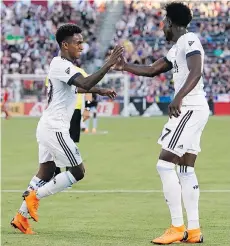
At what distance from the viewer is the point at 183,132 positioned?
8547 mm

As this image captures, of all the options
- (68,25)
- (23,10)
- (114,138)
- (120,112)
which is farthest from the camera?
(23,10)

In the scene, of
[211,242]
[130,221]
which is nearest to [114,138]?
[130,221]

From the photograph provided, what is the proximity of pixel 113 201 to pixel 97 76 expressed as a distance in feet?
11.8

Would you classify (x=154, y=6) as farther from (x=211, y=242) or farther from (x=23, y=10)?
(x=211, y=242)

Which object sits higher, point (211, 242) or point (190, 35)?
point (190, 35)

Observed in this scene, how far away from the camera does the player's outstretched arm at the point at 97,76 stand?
871 centimetres

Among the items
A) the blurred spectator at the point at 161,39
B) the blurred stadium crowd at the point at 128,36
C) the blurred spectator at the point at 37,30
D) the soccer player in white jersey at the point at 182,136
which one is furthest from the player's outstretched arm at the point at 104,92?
the blurred spectator at the point at 37,30

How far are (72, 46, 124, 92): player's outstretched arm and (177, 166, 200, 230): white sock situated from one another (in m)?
1.31

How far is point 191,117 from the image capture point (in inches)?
339

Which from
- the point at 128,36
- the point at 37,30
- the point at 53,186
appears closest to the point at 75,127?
the point at 53,186

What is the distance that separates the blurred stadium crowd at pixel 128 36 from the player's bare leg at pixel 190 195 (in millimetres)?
36459

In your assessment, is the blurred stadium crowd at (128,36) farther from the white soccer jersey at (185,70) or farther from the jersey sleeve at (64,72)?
the white soccer jersey at (185,70)

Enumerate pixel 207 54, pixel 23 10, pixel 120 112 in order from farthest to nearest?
1. pixel 23 10
2. pixel 207 54
3. pixel 120 112

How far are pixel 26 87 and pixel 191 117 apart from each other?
126 ft
